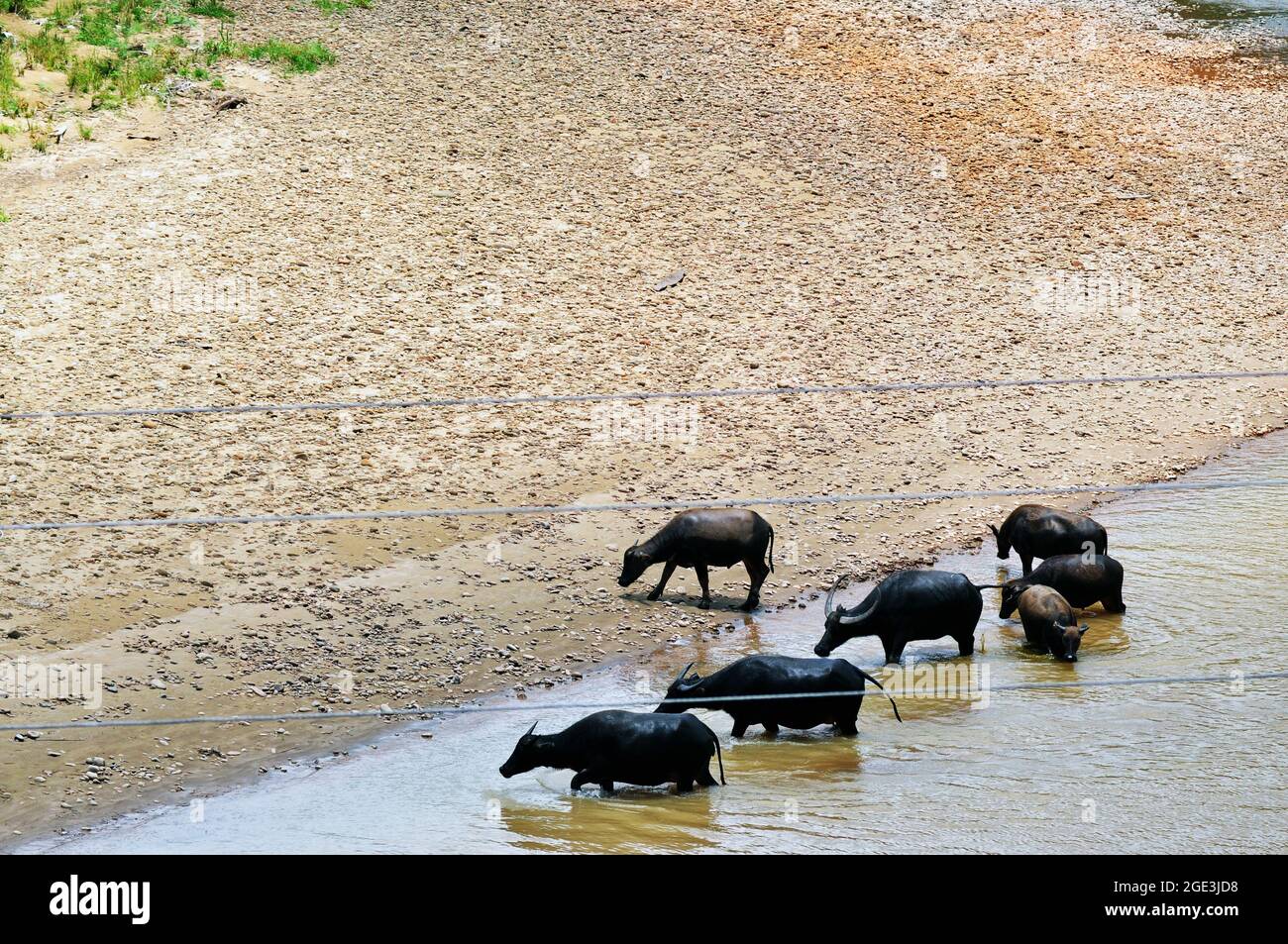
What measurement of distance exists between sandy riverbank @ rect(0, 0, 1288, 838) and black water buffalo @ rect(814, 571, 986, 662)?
1.06 meters

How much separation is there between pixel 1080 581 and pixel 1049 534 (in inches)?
31.9

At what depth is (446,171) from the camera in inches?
768

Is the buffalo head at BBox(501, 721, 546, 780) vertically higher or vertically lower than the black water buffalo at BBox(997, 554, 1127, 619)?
lower

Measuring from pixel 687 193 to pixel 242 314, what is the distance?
586cm

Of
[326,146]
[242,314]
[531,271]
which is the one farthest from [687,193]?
[242,314]

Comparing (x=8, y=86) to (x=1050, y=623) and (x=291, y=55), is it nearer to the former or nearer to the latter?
(x=291, y=55)

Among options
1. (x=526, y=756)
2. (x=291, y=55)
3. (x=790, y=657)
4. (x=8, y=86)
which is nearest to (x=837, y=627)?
(x=790, y=657)

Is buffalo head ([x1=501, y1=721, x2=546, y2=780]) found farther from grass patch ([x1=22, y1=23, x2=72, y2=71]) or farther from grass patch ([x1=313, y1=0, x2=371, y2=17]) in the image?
grass patch ([x1=313, y1=0, x2=371, y2=17])

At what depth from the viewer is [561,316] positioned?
54.6 feet

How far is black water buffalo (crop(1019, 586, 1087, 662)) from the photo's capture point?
37.1 ft

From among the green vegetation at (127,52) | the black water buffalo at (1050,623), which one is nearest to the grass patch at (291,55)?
the green vegetation at (127,52)

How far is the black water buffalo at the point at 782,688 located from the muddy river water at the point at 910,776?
0.55 feet

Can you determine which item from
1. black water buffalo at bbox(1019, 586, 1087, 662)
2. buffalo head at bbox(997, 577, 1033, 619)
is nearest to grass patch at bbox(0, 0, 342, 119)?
buffalo head at bbox(997, 577, 1033, 619)

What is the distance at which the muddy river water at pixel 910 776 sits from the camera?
8.90 metres
